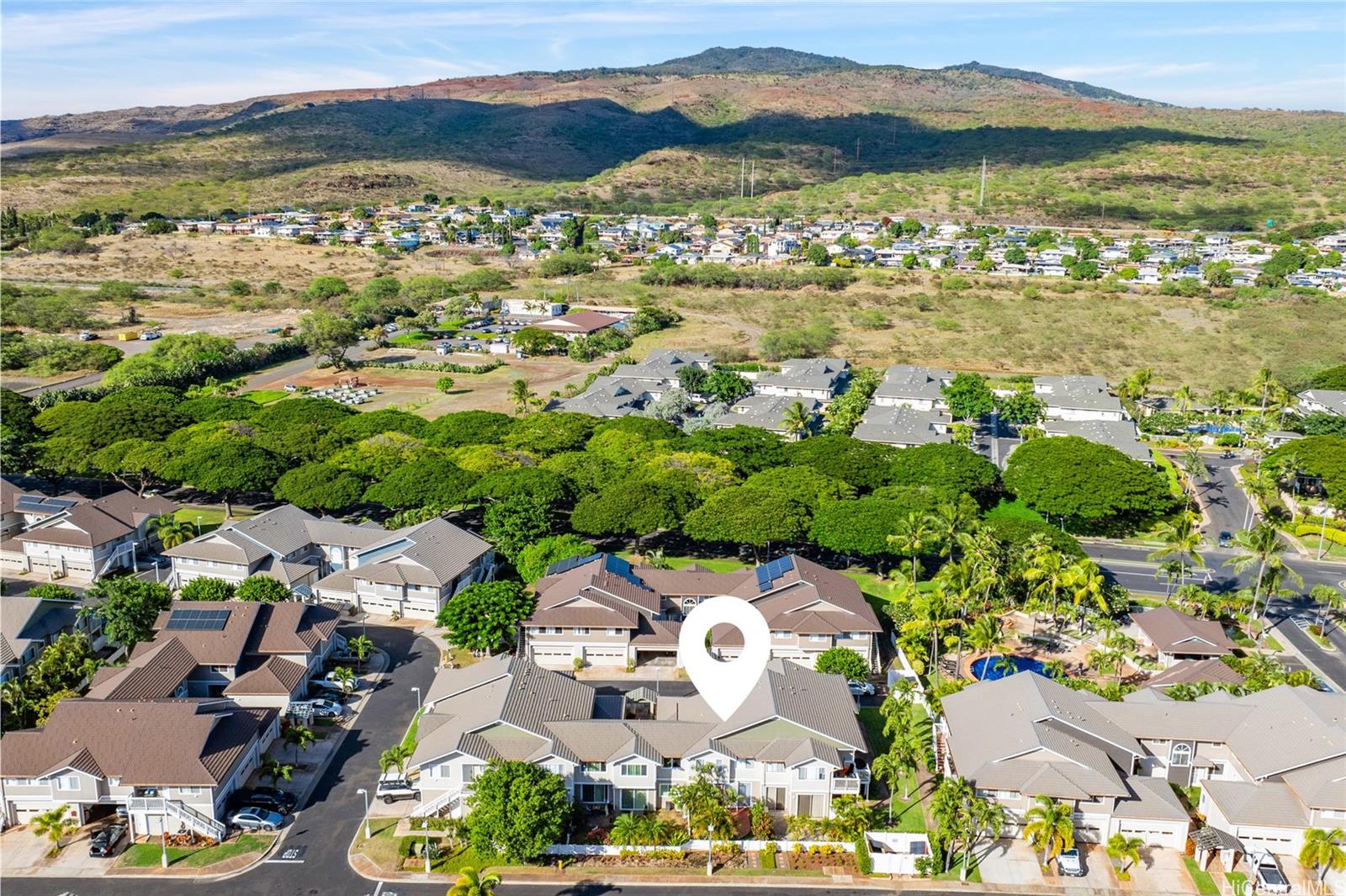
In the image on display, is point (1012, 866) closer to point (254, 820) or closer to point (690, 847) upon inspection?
point (690, 847)

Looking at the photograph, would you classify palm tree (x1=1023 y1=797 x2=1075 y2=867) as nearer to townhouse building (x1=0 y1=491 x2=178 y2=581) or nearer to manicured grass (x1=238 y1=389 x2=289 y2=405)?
townhouse building (x1=0 y1=491 x2=178 y2=581)

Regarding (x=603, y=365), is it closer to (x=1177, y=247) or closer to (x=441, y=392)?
(x=441, y=392)

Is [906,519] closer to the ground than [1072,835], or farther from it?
farther from it

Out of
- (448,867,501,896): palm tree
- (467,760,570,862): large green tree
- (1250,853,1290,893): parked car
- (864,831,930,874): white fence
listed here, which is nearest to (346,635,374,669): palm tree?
(467,760,570,862): large green tree

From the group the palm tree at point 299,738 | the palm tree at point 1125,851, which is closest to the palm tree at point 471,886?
the palm tree at point 299,738

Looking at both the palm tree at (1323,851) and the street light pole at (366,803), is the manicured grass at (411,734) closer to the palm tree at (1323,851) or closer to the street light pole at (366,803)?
the street light pole at (366,803)

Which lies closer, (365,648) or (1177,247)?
(365,648)

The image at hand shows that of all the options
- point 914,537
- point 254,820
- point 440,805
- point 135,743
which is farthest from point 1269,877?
point 135,743

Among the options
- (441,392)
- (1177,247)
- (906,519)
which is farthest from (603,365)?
(1177,247)
